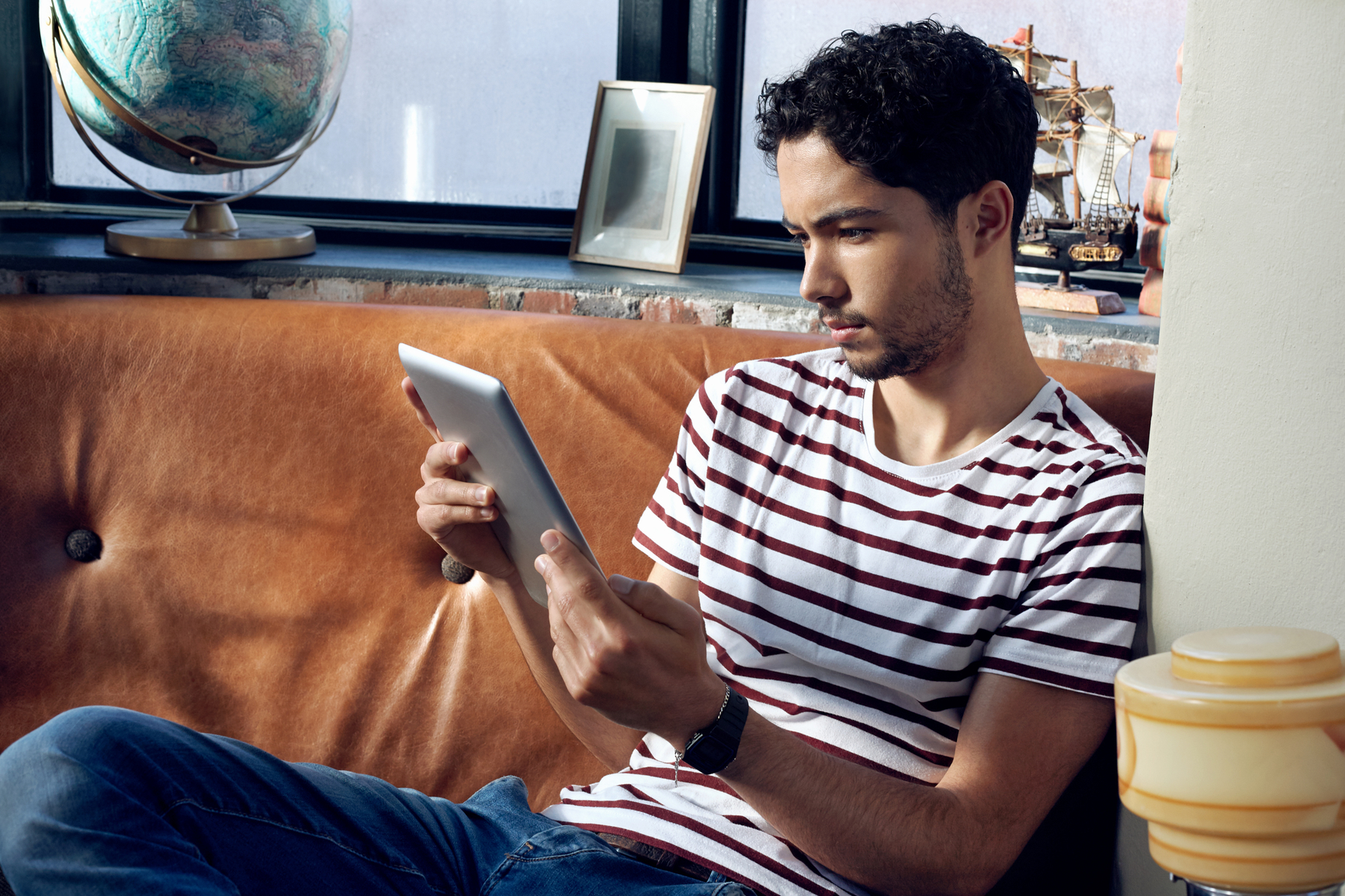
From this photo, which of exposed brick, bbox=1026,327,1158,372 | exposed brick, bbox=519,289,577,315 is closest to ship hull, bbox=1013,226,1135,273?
exposed brick, bbox=1026,327,1158,372

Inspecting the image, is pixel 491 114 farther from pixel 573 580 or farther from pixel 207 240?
pixel 573 580

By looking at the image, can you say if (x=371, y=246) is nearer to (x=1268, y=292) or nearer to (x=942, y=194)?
(x=942, y=194)

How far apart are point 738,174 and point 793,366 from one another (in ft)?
2.63

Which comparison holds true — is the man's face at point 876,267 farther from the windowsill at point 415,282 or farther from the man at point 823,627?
the windowsill at point 415,282

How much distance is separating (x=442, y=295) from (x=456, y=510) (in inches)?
25.7

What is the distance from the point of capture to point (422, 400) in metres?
1.09

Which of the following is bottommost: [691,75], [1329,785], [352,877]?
[352,877]

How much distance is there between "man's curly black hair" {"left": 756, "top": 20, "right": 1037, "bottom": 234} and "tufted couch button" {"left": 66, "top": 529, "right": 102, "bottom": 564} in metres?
0.96

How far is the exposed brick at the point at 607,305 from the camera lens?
160 cm

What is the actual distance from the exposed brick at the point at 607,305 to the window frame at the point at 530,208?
1.10ft

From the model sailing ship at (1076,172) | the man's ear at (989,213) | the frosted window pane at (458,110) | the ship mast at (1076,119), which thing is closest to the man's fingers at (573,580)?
the man's ear at (989,213)

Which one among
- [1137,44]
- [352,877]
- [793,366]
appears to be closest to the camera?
[352,877]

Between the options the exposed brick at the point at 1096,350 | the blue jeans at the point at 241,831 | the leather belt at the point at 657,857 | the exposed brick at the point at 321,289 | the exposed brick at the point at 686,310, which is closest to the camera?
the blue jeans at the point at 241,831

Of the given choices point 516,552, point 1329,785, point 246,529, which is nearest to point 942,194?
point 516,552
